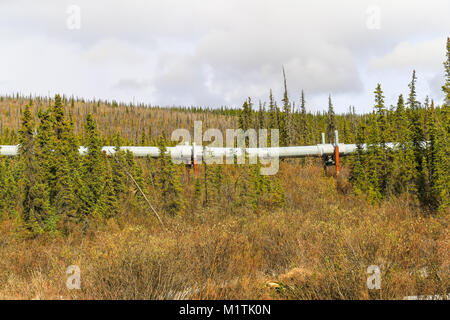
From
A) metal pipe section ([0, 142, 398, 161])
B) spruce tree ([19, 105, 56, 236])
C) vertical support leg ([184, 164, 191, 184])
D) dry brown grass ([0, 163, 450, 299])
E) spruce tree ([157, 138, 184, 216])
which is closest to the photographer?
dry brown grass ([0, 163, 450, 299])

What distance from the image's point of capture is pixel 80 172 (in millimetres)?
17281

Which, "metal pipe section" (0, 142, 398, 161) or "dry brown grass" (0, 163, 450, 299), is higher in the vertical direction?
"metal pipe section" (0, 142, 398, 161)

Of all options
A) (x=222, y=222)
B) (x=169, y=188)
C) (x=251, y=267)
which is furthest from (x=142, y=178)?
(x=251, y=267)

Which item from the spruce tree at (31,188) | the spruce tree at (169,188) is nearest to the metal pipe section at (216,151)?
the spruce tree at (169,188)

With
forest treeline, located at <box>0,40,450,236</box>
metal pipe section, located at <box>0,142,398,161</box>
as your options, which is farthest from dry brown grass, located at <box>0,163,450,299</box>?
metal pipe section, located at <box>0,142,398,161</box>

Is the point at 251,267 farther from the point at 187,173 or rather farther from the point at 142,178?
the point at 187,173

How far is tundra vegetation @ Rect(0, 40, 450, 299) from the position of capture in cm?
557

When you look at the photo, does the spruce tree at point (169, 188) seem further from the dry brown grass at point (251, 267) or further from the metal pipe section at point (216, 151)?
the dry brown grass at point (251, 267)

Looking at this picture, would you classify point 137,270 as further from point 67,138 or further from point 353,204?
point 353,204

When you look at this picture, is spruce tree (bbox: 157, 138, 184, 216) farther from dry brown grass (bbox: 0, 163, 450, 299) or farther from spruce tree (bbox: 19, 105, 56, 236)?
dry brown grass (bbox: 0, 163, 450, 299)

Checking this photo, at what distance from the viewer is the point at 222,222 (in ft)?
41.3

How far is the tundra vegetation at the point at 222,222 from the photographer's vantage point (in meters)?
5.57
